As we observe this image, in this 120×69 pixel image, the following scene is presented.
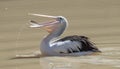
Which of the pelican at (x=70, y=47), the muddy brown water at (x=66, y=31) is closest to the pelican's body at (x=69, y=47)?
the pelican at (x=70, y=47)

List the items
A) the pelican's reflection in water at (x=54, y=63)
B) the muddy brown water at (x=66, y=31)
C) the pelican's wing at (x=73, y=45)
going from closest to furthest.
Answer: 1. the pelican's reflection in water at (x=54, y=63)
2. the muddy brown water at (x=66, y=31)
3. the pelican's wing at (x=73, y=45)

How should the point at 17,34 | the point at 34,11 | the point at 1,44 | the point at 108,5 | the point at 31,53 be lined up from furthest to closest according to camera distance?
the point at 108,5, the point at 34,11, the point at 17,34, the point at 1,44, the point at 31,53

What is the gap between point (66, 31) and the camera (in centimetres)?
1207

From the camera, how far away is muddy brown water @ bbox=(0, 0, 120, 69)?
9102 millimetres

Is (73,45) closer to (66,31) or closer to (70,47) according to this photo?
(70,47)

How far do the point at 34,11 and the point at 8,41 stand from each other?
4216 mm

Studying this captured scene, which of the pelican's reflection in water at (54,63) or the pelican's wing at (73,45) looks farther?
the pelican's wing at (73,45)

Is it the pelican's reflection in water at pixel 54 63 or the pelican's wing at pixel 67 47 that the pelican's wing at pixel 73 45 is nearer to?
the pelican's wing at pixel 67 47

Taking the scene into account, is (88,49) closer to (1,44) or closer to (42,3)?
(1,44)

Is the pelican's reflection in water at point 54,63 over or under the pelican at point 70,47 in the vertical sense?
under

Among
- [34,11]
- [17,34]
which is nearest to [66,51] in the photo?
[17,34]

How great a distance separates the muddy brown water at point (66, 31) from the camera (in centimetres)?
910

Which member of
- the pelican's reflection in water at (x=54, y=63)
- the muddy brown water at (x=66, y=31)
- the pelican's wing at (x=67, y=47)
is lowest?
the pelican's reflection in water at (x=54, y=63)

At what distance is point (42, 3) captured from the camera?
16.5 meters
